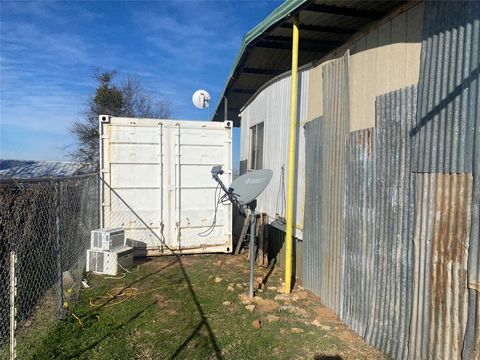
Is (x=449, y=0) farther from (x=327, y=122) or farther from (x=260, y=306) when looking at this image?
(x=260, y=306)

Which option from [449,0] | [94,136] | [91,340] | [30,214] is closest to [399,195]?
[449,0]

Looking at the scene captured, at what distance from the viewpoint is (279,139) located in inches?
303

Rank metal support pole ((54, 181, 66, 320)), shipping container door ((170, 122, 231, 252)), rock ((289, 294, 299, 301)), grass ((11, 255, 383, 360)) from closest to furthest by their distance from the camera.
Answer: grass ((11, 255, 383, 360)) < metal support pole ((54, 181, 66, 320)) < rock ((289, 294, 299, 301)) < shipping container door ((170, 122, 231, 252))

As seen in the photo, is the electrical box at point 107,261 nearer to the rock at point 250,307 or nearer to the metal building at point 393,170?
the rock at point 250,307

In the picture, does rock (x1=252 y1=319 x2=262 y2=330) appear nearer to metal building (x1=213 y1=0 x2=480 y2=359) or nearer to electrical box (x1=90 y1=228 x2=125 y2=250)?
metal building (x1=213 y1=0 x2=480 y2=359)

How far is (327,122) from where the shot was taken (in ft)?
18.0

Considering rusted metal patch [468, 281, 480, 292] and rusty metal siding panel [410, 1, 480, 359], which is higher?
rusty metal siding panel [410, 1, 480, 359]

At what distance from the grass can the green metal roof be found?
4.23m

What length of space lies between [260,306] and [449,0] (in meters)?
4.48

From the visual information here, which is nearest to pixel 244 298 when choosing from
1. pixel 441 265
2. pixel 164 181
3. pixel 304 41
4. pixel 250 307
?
pixel 250 307

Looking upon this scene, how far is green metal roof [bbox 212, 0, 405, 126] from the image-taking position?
5.11 m

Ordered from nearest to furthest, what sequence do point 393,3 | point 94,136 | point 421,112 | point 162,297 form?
point 421,112
point 393,3
point 162,297
point 94,136

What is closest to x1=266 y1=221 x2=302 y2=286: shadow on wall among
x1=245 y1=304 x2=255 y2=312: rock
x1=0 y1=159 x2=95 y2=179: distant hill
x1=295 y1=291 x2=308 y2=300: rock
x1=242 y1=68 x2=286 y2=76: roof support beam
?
x1=295 y1=291 x2=308 y2=300: rock

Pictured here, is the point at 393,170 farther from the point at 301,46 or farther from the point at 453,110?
the point at 301,46
